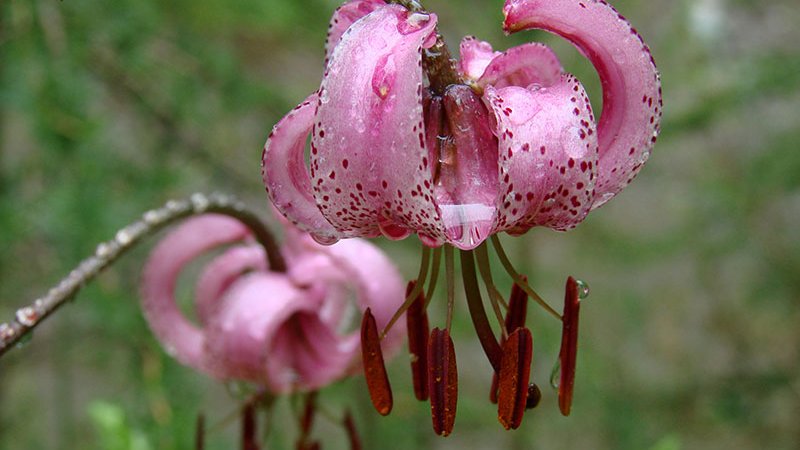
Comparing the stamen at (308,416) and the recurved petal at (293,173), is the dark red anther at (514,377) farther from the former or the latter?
the stamen at (308,416)

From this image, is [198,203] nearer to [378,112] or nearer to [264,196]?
[378,112]

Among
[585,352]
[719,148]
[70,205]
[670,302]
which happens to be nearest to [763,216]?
[719,148]

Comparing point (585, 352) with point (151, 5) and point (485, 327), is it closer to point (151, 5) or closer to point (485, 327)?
point (151, 5)

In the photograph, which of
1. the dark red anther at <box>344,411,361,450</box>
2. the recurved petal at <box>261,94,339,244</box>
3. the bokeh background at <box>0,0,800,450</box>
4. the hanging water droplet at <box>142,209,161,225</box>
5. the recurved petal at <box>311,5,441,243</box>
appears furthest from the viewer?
the bokeh background at <box>0,0,800,450</box>

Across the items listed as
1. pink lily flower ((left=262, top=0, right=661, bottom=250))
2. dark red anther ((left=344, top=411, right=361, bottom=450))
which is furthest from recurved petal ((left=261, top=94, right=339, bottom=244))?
dark red anther ((left=344, top=411, right=361, bottom=450))

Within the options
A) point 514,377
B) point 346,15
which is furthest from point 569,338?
point 346,15

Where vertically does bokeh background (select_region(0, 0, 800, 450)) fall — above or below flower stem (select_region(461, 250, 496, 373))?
below

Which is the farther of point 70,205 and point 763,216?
point 763,216

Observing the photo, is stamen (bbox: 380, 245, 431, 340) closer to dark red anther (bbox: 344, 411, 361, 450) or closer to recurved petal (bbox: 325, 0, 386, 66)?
recurved petal (bbox: 325, 0, 386, 66)
